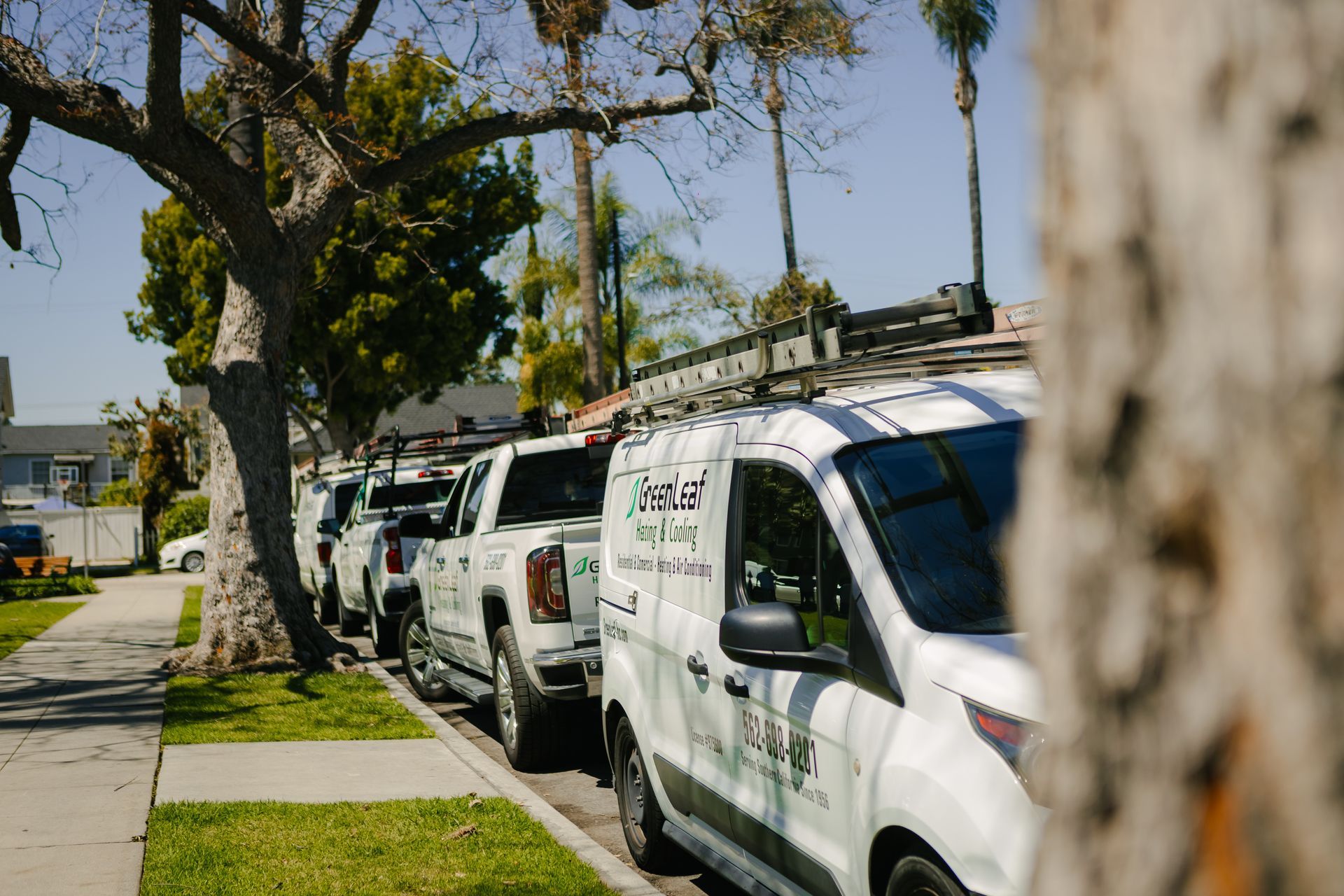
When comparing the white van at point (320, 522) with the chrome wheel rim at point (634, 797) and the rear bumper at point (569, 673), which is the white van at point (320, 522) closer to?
the rear bumper at point (569, 673)

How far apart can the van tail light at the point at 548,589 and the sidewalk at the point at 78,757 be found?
2.55 meters

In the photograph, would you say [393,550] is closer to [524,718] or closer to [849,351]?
[524,718]

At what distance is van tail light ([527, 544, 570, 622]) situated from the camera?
26.7ft

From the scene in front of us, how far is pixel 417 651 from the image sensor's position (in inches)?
472

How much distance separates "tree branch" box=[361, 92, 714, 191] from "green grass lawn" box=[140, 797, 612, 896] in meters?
7.80

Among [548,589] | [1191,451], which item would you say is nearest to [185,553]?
[548,589]

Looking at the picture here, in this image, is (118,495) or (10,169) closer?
(10,169)

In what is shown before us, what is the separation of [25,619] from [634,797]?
1694 centimetres

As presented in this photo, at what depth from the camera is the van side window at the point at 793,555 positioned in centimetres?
448

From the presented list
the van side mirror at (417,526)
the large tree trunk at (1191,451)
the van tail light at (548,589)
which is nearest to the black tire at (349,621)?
the van side mirror at (417,526)

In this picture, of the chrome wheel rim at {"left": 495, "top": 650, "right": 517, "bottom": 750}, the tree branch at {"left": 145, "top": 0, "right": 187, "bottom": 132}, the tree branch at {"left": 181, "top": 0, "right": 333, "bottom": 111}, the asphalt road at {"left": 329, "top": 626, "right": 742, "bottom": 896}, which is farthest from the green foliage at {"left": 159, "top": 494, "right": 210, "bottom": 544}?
the chrome wheel rim at {"left": 495, "top": 650, "right": 517, "bottom": 750}

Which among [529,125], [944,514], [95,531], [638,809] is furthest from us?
[95,531]

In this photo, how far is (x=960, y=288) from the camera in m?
5.09

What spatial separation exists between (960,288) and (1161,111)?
13.1 ft
